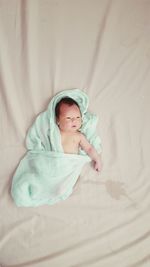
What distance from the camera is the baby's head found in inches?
47.2

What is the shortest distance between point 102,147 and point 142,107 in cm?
22

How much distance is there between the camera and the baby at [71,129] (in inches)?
47.3

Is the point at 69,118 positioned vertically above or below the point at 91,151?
above

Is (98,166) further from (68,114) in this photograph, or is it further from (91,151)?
(68,114)

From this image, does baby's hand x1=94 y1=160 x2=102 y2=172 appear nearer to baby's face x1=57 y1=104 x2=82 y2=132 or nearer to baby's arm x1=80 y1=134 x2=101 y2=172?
baby's arm x1=80 y1=134 x2=101 y2=172

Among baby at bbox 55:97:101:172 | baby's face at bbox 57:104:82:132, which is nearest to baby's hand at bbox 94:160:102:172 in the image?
baby at bbox 55:97:101:172

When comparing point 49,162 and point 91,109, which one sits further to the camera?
point 91,109

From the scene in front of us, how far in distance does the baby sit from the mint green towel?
0.7 inches

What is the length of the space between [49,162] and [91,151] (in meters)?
0.16

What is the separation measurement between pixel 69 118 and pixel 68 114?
2cm

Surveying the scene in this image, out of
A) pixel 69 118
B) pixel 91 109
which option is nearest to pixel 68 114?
pixel 69 118

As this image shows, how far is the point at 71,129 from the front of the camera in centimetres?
123

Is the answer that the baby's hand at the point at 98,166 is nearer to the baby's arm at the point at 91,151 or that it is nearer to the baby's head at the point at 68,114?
the baby's arm at the point at 91,151

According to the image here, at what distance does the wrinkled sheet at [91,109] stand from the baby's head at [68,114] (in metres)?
0.08
